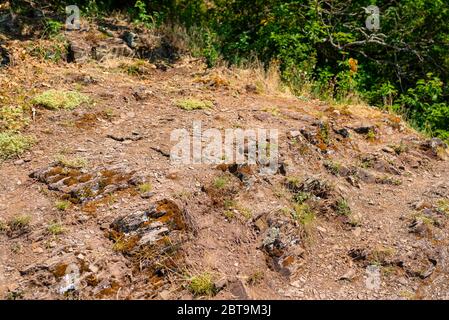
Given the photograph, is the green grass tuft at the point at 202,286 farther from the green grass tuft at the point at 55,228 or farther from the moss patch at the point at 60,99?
the moss patch at the point at 60,99

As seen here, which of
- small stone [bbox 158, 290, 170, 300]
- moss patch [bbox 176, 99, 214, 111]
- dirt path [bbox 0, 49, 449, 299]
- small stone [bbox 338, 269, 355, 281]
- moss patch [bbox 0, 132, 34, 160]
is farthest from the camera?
moss patch [bbox 176, 99, 214, 111]

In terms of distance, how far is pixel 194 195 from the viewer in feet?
20.8

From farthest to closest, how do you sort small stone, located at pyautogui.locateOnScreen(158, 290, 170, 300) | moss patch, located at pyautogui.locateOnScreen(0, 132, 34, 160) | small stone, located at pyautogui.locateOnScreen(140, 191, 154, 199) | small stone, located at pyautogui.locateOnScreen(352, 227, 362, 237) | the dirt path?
1. moss patch, located at pyautogui.locateOnScreen(0, 132, 34, 160)
2. small stone, located at pyautogui.locateOnScreen(352, 227, 362, 237)
3. small stone, located at pyautogui.locateOnScreen(140, 191, 154, 199)
4. the dirt path
5. small stone, located at pyautogui.locateOnScreen(158, 290, 170, 300)

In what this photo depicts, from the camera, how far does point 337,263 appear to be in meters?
6.11

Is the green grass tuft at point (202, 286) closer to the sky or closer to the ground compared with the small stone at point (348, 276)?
closer to the sky

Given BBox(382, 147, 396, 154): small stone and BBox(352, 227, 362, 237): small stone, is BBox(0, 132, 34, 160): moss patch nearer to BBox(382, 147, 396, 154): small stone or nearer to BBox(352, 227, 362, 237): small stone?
BBox(352, 227, 362, 237): small stone

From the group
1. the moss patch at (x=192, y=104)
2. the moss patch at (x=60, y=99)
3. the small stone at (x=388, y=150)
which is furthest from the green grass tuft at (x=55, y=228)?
the small stone at (x=388, y=150)

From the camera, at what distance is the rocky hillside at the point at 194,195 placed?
17.6 feet

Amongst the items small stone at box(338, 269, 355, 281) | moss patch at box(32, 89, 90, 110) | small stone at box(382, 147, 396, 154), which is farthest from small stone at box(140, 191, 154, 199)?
small stone at box(382, 147, 396, 154)

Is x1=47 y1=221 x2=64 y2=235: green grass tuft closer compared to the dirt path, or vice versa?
the dirt path

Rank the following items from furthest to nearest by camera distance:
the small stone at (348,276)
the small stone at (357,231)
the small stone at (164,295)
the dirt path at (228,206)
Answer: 1. the small stone at (357,231)
2. the small stone at (348,276)
3. the dirt path at (228,206)
4. the small stone at (164,295)

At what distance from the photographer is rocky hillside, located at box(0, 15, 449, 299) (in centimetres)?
535

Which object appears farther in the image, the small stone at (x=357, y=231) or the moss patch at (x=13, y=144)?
the moss patch at (x=13, y=144)

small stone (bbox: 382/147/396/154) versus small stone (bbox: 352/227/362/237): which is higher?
small stone (bbox: 382/147/396/154)
